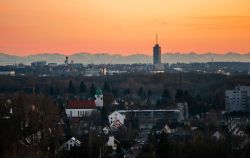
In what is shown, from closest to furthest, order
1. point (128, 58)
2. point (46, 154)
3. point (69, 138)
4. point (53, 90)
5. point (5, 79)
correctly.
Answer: point (46, 154) → point (69, 138) → point (53, 90) → point (5, 79) → point (128, 58)

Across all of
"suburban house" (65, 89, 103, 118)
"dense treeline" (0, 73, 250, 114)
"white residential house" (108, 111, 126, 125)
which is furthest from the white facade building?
"white residential house" (108, 111, 126, 125)

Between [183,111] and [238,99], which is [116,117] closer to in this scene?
[183,111]

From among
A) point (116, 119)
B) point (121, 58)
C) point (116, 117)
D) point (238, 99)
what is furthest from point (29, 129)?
point (121, 58)

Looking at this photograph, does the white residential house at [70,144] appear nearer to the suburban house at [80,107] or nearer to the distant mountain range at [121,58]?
the suburban house at [80,107]

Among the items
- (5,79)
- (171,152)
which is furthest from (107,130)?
(5,79)

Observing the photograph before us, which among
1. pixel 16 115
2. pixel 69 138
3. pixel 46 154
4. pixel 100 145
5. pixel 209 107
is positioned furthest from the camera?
pixel 209 107

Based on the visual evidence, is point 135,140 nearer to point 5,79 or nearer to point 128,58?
point 5,79

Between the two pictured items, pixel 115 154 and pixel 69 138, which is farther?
pixel 69 138

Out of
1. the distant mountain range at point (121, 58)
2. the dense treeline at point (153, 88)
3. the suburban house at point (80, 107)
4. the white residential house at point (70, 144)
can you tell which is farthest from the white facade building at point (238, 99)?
the distant mountain range at point (121, 58)
